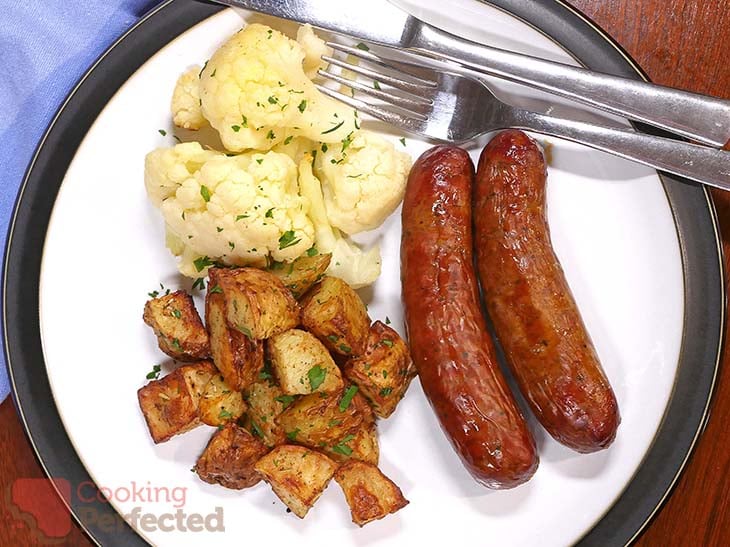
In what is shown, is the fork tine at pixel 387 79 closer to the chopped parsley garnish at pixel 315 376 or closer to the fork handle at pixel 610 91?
the fork handle at pixel 610 91

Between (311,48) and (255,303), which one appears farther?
(311,48)

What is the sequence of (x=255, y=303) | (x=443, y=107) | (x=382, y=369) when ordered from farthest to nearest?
(x=443, y=107) < (x=382, y=369) < (x=255, y=303)

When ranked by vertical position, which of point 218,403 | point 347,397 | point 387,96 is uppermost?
point 387,96

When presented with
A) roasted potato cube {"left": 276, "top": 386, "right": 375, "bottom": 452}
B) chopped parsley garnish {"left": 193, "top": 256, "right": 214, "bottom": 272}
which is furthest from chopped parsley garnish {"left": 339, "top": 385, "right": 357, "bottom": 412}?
chopped parsley garnish {"left": 193, "top": 256, "right": 214, "bottom": 272}

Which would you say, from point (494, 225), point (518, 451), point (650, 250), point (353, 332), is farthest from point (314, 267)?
point (650, 250)

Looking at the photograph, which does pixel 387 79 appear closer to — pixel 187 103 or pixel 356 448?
pixel 187 103

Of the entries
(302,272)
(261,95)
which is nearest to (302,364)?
(302,272)

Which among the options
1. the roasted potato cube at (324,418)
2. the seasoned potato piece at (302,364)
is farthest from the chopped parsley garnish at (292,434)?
the seasoned potato piece at (302,364)

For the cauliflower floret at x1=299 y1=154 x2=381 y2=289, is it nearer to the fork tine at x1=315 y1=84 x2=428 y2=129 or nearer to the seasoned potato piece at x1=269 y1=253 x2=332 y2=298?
the seasoned potato piece at x1=269 y1=253 x2=332 y2=298
